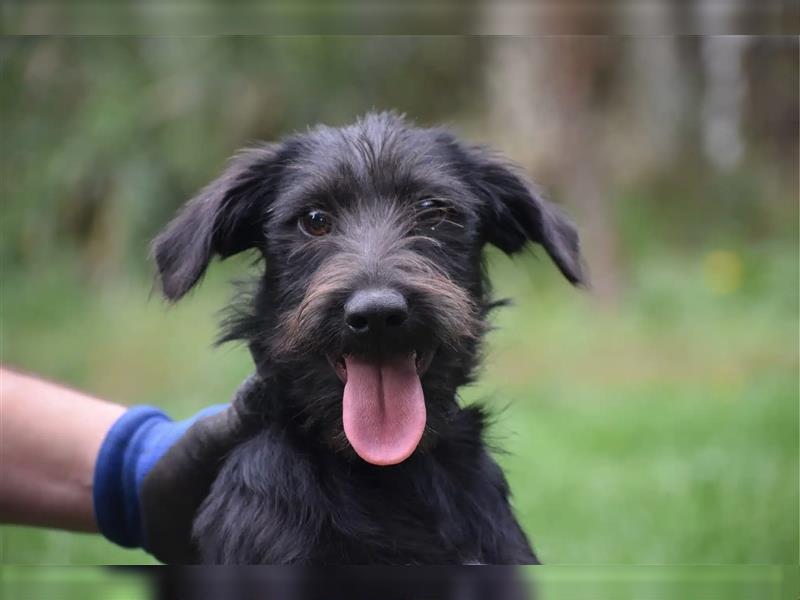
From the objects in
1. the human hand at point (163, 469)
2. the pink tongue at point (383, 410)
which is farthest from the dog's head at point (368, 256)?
the human hand at point (163, 469)

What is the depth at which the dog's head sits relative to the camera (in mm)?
2574

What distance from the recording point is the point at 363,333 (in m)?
2.49

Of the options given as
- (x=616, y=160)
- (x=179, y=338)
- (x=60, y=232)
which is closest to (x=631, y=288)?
(x=616, y=160)

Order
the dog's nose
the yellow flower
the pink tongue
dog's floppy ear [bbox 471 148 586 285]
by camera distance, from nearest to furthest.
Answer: the dog's nose → the pink tongue → dog's floppy ear [bbox 471 148 586 285] → the yellow flower

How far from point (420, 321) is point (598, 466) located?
378cm

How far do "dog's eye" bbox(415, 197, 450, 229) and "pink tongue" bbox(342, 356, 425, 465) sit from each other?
483 mm

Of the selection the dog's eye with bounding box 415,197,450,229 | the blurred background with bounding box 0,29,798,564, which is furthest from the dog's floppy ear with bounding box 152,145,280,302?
the blurred background with bounding box 0,29,798,564

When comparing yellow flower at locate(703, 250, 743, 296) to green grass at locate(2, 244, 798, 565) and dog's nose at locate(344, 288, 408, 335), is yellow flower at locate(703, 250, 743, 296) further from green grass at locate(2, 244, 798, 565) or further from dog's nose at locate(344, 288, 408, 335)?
dog's nose at locate(344, 288, 408, 335)

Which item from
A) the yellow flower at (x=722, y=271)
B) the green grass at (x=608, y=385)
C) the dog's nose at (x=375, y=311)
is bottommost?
the green grass at (x=608, y=385)

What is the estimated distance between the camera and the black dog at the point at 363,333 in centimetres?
258

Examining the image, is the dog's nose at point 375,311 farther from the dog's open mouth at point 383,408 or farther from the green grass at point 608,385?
the green grass at point 608,385

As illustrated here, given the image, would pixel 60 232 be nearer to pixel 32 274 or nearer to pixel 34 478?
pixel 32 274

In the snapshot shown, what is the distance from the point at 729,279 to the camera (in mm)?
8484

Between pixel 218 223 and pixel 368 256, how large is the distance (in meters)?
0.63
